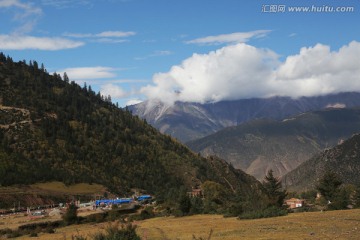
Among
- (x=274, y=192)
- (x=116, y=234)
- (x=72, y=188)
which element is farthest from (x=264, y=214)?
(x=72, y=188)

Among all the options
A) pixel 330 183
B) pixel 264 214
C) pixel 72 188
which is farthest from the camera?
pixel 72 188

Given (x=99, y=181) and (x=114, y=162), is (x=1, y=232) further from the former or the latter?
(x=114, y=162)

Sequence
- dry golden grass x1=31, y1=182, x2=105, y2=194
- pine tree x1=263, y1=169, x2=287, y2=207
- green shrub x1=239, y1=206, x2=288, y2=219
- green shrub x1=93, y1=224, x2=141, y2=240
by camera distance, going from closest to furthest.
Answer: green shrub x1=93, y1=224, x2=141, y2=240, green shrub x1=239, y1=206, x2=288, y2=219, pine tree x1=263, y1=169, x2=287, y2=207, dry golden grass x1=31, y1=182, x2=105, y2=194

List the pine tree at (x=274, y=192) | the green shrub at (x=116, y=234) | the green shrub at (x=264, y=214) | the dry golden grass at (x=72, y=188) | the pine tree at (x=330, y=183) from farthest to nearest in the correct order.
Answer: the dry golden grass at (x=72, y=188) < the pine tree at (x=330, y=183) < the pine tree at (x=274, y=192) < the green shrub at (x=264, y=214) < the green shrub at (x=116, y=234)

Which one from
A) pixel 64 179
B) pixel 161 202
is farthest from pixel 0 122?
pixel 161 202

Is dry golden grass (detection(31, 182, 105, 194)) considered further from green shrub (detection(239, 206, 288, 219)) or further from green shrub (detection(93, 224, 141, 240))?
green shrub (detection(93, 224, 141, 240))

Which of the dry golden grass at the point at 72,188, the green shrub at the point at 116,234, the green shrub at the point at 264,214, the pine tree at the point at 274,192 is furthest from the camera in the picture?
the dry golden grass at the point at 72,188

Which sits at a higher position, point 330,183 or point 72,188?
point 330,183

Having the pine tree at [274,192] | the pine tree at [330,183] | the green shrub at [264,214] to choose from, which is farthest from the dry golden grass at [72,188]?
the green shrub at [264,214]

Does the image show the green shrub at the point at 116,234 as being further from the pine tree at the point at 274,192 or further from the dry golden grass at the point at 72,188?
the dry golden grass at the point at 72,188

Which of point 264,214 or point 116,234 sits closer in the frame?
point 116,234

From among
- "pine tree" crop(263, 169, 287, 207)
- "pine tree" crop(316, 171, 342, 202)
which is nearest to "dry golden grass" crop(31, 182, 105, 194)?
"pine tree" crop(263, 169, 287, 207)

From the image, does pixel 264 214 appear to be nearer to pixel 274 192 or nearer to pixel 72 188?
pixel 274 192

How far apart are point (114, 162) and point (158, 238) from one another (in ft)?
512
